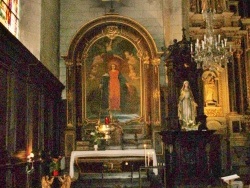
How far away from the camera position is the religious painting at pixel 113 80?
46.0ft

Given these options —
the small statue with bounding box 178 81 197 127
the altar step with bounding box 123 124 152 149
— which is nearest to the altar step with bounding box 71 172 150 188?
the altar step with bounding box 123 124 152 149

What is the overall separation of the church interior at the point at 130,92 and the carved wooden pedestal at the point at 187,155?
3 centimetres

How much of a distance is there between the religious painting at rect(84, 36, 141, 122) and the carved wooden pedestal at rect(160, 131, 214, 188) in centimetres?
258

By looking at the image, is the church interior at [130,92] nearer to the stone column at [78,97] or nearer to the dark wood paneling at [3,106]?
the stone column at [78,97]

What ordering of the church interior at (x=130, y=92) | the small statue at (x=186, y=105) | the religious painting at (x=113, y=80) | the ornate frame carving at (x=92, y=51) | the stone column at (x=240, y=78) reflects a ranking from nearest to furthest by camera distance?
1. the church interior at (x=130, y=92)
2. the small statue at (x=186, y=105)
3. the ornate frame carving at (x=92, y=51)
4. the religious painting at (x=113, y=80)
5. the stone column at (x=240, y=78)

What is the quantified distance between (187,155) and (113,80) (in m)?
4.02

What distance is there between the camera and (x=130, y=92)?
14117 millimetres

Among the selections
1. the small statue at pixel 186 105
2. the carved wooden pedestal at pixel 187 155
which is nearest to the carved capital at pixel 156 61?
the small statue at pixel 186 105

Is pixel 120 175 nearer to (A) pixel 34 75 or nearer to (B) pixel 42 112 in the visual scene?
(B) pixel 42 112

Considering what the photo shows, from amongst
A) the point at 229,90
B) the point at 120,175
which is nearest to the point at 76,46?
the point at 120,175

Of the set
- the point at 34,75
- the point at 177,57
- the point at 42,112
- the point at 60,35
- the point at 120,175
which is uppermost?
the point at 60,35

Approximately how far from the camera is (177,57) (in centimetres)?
1288

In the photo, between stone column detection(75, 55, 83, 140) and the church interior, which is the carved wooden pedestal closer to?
the church interior

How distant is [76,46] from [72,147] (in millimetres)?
3476
